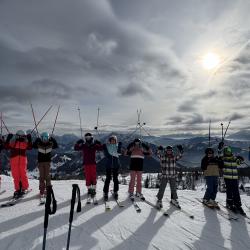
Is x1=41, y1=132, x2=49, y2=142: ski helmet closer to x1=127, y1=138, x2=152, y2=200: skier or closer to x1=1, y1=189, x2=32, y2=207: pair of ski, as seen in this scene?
x1=1, y1=189, x2=32, y2=207: pair of ski

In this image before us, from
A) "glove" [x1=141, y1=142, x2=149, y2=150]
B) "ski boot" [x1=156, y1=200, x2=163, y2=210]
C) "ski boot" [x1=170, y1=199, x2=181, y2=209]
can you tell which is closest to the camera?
"ski boot" [x1=156, y1=200, x2=163, y2=210]

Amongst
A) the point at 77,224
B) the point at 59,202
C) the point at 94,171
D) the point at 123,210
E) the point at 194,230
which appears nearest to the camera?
the point at 77,224

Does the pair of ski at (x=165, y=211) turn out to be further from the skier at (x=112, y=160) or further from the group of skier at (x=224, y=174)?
the group of skier at (x=224, y=174)

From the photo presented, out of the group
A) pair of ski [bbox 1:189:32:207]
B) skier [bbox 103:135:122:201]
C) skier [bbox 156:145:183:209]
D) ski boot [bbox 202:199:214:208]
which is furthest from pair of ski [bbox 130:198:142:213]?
pair of ski [bbox 1:189:32:207]

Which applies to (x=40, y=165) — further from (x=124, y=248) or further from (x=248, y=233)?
(x=248, y=233)

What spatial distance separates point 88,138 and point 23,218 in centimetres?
468

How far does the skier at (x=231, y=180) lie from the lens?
13.7 metres

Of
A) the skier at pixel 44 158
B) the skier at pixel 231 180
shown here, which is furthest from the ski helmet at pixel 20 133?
the skier at pixel 231 180

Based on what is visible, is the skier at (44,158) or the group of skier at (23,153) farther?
the group of skier at (23,153)

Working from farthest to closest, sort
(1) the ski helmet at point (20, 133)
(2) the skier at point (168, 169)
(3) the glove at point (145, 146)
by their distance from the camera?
(3) the glove at point (145, 146) < (2) the skier at point (168, 169) < (1) the ski helmet at point (20, 133)

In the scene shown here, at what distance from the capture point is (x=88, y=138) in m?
13.7

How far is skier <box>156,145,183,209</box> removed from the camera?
13.5 meters

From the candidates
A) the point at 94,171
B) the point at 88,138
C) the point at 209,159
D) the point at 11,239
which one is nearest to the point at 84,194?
the point at 94,171

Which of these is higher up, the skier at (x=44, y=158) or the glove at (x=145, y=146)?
the glove at (x=145, y=146)
